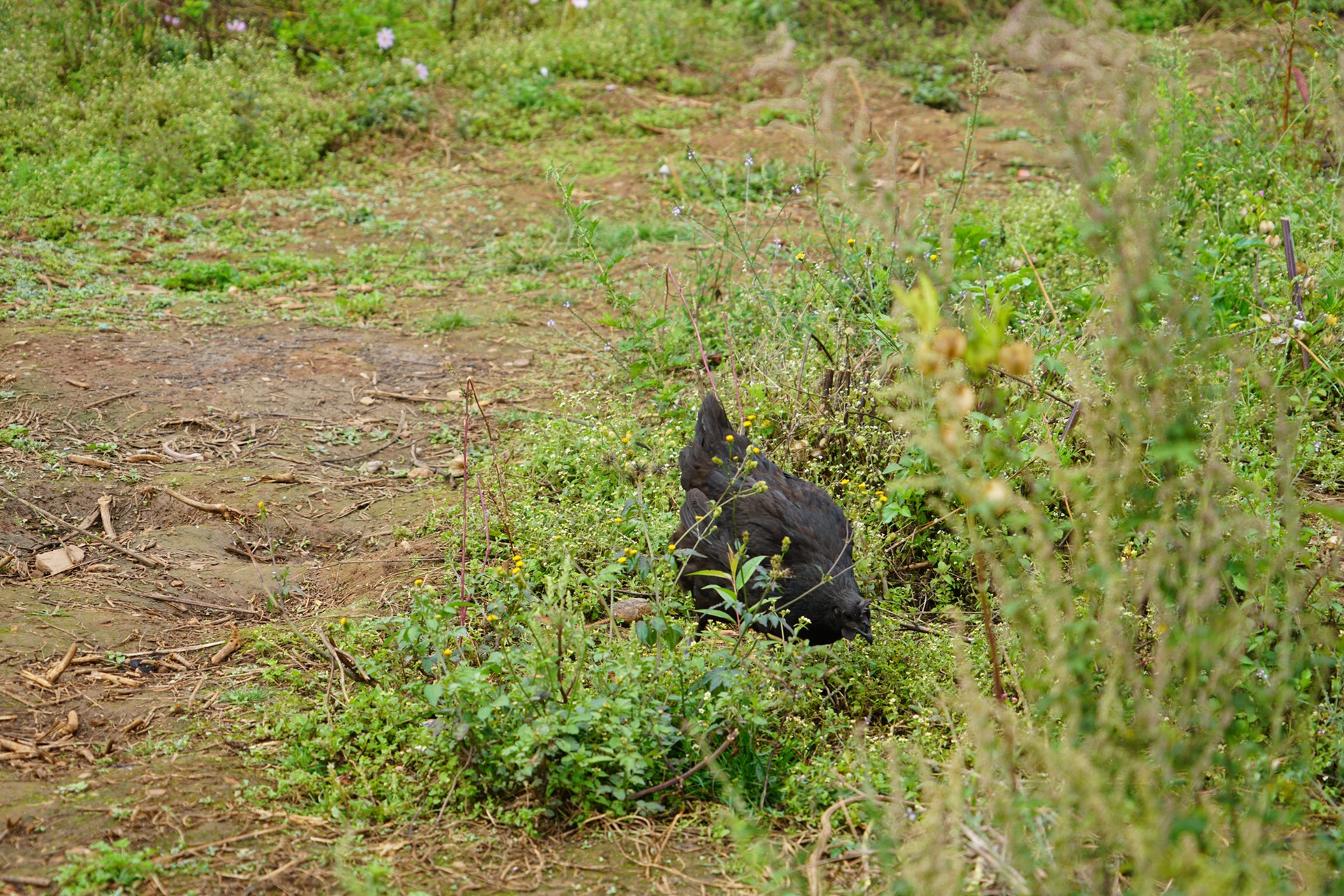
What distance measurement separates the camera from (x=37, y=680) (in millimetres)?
2727

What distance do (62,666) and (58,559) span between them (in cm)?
72

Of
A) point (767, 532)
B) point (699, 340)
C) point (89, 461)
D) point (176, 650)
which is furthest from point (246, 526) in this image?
point (767, 532)

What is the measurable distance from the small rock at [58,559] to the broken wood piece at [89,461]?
1.93 feet

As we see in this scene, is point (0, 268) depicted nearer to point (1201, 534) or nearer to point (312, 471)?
point (312, 471)

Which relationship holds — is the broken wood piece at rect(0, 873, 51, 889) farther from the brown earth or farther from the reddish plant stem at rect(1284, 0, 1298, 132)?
the reddish plant stem at rect(1284, 0, 1298, 132)

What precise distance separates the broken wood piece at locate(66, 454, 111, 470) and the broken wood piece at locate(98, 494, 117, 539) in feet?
0.79

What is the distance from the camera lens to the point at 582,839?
Result: 7.68ft

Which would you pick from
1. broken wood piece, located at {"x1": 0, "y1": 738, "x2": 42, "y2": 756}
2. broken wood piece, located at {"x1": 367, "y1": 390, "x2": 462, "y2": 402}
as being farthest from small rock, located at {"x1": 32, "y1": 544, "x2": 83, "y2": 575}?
broken wood piece, located at {"x1": 367, "y1": 390, "x2": 462, "y2": 402}

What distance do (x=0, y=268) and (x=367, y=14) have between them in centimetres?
446

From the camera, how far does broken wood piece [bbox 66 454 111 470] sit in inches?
158

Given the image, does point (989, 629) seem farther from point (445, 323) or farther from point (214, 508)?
point (445, 323)

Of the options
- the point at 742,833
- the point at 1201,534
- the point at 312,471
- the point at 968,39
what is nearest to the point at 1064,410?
the point at 1201,534

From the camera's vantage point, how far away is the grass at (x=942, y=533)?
1712 mm

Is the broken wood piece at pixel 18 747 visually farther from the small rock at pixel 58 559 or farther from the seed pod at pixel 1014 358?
the seed pod at pixel 1014 358
